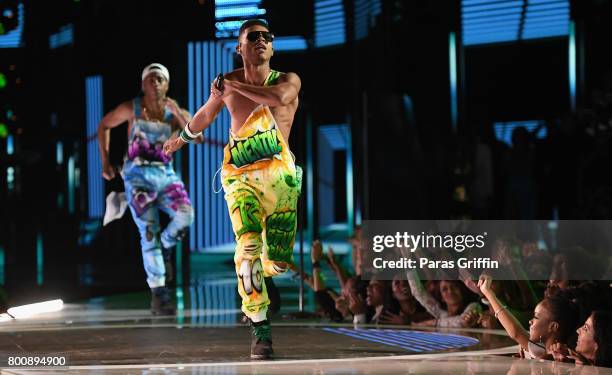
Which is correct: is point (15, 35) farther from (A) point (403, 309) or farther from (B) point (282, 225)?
(B) point (282, 225)

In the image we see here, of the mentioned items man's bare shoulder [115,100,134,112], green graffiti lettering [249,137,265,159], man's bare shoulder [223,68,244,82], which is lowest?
green graffiti lettering [249,137,265,159]

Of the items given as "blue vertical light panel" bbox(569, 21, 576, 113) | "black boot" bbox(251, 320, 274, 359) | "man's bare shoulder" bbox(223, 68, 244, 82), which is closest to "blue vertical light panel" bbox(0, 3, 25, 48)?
"man's bare shoulder" bbox(223, 68, 244, 82)

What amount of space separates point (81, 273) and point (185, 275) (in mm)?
1602

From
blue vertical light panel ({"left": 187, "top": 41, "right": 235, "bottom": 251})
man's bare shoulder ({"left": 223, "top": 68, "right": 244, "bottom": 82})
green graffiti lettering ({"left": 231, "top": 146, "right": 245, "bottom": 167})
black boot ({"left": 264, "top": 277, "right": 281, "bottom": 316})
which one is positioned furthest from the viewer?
blue vertical light panel ({"left": 187, "top": 41, "right": 235, "bottom": 251})

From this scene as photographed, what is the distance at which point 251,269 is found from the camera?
5.34 m

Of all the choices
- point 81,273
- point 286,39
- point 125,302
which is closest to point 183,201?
point 125,302

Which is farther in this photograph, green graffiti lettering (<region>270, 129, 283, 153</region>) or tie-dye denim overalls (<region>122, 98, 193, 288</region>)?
tie-dye denim overalls (<region>122, 98, 193, 288</region>)

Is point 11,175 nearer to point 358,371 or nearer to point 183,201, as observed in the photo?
point 183,201

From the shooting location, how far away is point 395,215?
11211mm

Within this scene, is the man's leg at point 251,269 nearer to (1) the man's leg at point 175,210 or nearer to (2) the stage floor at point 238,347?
(2) the stage floor at point 238,347

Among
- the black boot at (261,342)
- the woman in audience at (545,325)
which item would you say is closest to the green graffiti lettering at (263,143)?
the black boot at (261,342)

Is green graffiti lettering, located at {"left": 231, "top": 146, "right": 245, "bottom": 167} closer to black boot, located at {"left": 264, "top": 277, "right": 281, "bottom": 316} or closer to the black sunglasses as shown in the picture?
the black sunglasses

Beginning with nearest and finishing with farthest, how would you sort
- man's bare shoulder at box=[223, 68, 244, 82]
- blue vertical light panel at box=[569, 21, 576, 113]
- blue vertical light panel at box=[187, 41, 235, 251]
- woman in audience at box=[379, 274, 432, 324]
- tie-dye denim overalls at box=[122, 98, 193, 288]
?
man's bare shoulder at box=[223, 68, 244, 82]
woman in audience at box=[379, 274, 432, 324]
tie-dye denim overalls at box=[122, 98, 193, 288]
blue vertical light panel at box=[187, 41, 235, 251]
blue vertical light panel at box=[569, 21, 576, 113]

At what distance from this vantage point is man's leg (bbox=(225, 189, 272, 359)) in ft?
17.5
